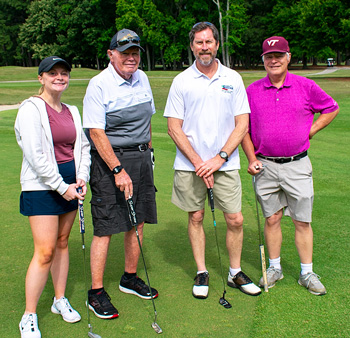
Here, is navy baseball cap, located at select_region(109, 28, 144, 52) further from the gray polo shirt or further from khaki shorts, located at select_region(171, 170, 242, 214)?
khaki shorts, located at select_region(171, 170, 242, 214)

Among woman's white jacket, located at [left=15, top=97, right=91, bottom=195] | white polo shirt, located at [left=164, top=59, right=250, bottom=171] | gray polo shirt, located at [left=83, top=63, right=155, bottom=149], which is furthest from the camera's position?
white polo shirt, located at [left=164, top=59, right=250, bottom=171]

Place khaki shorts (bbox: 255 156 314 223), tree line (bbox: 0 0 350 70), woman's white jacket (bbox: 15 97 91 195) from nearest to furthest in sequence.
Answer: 1. woman's white jacket (bbox: 15 97 91 195)
2. khaki shorts (bbox: 255 156 314 223)
3. tree line (bbox: 0 0 350 70)

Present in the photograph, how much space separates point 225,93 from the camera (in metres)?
3.77

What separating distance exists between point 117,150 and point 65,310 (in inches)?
51.3

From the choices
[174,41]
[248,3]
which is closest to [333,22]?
[174,41]

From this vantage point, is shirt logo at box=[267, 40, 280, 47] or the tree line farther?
the tree line

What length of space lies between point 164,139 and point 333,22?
1166 inches

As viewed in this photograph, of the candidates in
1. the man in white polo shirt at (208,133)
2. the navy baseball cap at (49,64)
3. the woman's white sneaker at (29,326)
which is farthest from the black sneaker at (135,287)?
the navy baseball cap at (49,64)

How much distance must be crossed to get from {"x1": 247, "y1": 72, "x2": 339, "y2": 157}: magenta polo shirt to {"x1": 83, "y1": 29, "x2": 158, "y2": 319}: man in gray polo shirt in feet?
3.30

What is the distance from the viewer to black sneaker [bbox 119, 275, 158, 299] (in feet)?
12.5

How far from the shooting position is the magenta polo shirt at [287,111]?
3.87m

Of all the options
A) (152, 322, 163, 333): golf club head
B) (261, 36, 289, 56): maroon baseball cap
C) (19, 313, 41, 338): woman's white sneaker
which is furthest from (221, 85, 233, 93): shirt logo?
(19, 313, 41, 338): woman's white sneaker

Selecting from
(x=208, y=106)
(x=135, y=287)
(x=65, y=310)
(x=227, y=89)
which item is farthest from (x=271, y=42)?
(x=65, y=310)

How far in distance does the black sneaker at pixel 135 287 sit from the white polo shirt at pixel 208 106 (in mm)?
1113
